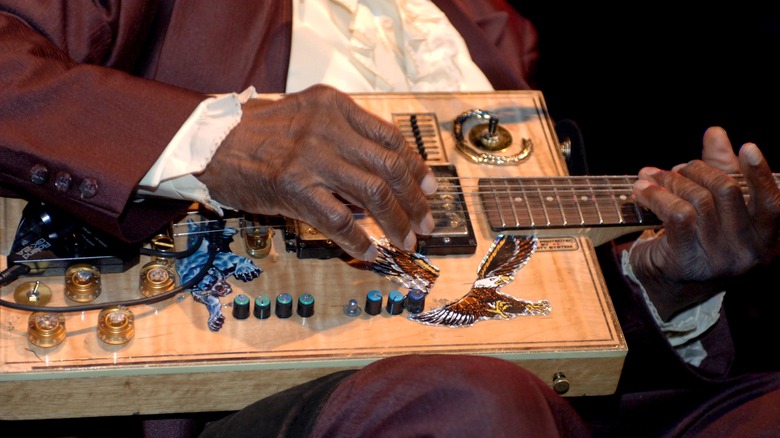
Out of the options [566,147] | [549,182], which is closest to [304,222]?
[549,182]

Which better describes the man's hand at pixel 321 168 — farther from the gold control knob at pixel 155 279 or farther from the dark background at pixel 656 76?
the dark background at pixel 656 76

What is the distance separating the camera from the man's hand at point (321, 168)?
45.9 inches

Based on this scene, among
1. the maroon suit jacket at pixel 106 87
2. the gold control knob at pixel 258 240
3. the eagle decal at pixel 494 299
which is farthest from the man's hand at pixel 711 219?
the maroon suit jacket at pixel 106 87

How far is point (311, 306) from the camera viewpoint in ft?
3.94

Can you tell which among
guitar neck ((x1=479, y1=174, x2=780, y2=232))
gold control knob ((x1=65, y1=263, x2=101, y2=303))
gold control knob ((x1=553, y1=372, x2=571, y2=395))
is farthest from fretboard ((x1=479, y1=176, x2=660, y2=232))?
gold control knob ((x1=65, y1=263, x2=101, y2=303))

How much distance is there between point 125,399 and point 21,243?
0.81 ft

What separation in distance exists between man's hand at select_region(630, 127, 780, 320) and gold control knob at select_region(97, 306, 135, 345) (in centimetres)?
75

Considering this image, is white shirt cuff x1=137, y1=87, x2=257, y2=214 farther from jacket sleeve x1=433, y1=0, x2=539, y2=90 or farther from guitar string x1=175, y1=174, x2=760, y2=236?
jacket sleeve x1=433, y1=0, x2=539, y2=90

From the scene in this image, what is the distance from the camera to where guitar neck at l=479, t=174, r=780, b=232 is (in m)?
1.36

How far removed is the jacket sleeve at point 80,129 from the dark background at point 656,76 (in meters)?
1.22

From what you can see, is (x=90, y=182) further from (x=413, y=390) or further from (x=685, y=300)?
(x=685, y=300)

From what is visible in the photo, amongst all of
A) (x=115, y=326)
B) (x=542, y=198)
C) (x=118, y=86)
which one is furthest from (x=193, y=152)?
(x=542, y=198)

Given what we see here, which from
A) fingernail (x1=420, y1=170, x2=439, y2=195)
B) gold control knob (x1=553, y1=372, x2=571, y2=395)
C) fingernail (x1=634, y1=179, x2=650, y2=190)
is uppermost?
fingernail (x1=420, y1=170, x2=439, y2=195)

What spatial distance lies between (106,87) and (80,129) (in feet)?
0.22
